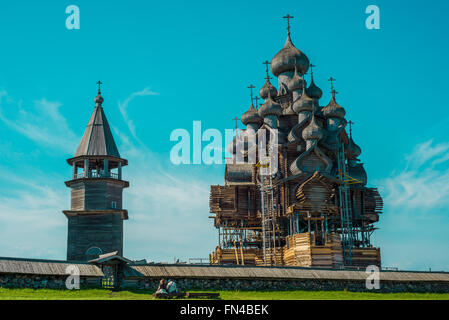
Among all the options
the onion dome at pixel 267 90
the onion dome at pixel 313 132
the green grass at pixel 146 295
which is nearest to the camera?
the green grass at pixel 146 295

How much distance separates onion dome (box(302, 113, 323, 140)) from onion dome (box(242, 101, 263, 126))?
20.9 ft

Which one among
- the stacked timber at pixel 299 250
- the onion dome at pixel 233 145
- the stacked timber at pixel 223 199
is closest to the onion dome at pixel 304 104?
the onion dome at pixel 233 145

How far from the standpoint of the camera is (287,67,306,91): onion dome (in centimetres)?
5134

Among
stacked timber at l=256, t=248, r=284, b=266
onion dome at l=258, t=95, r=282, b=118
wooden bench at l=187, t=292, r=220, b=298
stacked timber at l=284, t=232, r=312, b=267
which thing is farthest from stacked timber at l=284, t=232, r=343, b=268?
wooden bench at l=187, t=292, r=220, b=298

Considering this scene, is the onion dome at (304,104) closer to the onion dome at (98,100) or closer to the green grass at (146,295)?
the onion dome at (98,100)

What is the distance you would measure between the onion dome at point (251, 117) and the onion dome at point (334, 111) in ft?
18.8

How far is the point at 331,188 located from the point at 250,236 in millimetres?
8107

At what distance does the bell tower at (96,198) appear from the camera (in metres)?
38.1

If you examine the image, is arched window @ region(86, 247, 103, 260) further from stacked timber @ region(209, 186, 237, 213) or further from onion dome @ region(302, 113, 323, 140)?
onion dome @ region(302, 113, 323, 140)

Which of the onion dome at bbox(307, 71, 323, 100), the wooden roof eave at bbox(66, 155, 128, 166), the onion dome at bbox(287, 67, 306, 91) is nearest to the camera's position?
the wooden roof eave at bbox(66, 155, 128, 166)

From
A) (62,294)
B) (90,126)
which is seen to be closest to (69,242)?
(90,126)

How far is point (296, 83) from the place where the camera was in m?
51.5

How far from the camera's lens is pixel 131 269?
2792 cm
